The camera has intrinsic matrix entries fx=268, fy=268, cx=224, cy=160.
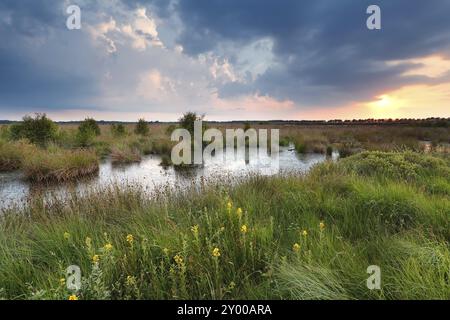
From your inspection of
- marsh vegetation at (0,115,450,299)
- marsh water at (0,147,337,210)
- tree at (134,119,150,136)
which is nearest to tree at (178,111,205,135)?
marsh water at (0,147,337,210)

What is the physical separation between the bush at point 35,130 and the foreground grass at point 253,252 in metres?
17.9

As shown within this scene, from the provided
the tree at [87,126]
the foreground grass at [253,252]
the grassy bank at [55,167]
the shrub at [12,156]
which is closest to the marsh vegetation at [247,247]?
the foreground grass at [253,252]

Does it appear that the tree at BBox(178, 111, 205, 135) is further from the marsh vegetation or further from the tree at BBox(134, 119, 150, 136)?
the marsh vegetation

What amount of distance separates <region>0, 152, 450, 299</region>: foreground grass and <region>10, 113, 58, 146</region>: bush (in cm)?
1785

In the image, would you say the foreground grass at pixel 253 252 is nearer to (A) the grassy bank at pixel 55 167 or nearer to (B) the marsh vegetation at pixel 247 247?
(B) the marsh vegetation at pixel 247 247

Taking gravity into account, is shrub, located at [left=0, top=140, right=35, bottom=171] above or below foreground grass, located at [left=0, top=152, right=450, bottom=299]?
above

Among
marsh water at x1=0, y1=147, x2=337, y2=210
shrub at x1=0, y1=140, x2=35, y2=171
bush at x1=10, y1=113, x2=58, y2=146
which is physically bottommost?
marsh water at x1=0, y1=147, x2=337, y2=210

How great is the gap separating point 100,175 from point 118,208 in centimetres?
877

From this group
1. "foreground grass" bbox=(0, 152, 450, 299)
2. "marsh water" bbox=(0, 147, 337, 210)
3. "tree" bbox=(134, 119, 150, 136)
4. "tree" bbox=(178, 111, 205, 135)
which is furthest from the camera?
"tree" bbox=(134, 119, 150, 136)

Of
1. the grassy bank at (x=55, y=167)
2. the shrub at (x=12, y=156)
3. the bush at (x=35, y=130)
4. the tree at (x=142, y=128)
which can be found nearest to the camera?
the grassy bank at (x=55, y=167)

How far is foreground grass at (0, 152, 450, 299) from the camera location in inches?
94.4

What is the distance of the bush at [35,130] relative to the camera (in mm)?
19609

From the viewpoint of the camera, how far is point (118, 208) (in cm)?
543

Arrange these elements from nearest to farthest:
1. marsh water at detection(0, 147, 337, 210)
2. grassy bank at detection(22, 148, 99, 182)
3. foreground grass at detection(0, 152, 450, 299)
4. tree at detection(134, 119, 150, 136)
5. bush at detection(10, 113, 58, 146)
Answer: foreground grass at detection(0, 152, 450, 299) < marsh water at detection(0, 147, 337, 210) < grassy bank at detection(22, 148, 99, 182) < bush at detection(10, 113, 58, 146) < tree at detection(134, 119, 150, 136)
